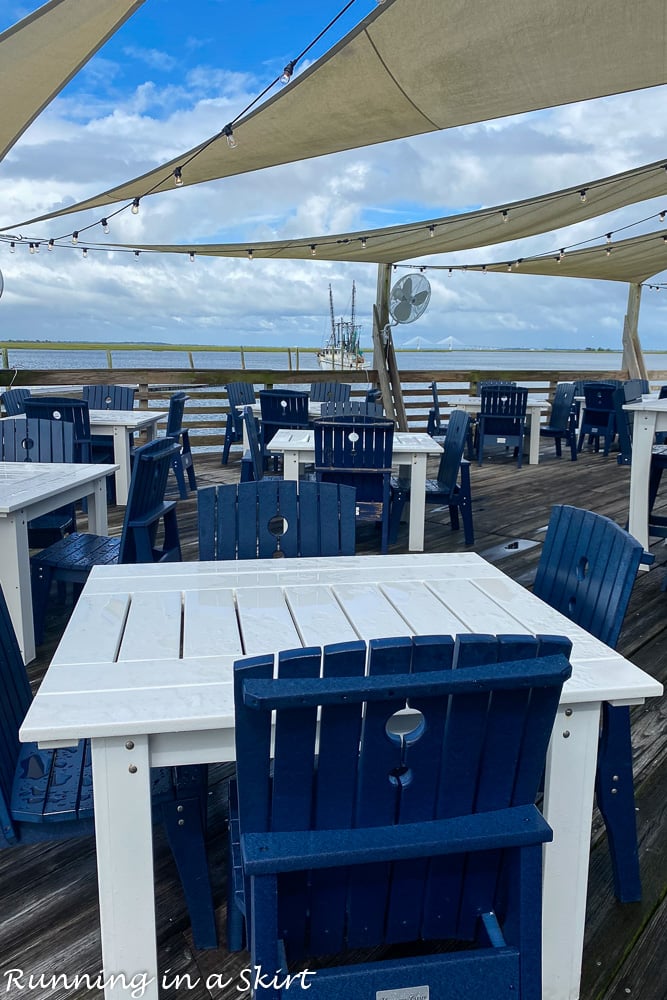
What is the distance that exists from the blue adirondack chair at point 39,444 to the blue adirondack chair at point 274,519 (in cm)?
182

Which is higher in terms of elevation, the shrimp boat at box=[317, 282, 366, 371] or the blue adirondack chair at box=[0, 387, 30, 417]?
the shrimp boat at box=[317, 282, 366, 371]

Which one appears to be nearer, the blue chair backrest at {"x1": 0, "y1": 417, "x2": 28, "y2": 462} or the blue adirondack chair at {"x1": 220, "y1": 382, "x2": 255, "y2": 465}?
the blue chair backrest at {"x1": 0, "y1": 417, "x2": 28, "y2": 462}

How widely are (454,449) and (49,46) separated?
9.94 feet

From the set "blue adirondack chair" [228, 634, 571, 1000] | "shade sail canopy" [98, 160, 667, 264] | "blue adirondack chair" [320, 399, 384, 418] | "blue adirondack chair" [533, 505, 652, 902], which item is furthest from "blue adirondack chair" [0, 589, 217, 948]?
"shade sail canopy" [98, 160, 667, 264]

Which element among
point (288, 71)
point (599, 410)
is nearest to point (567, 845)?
point (288, 71)

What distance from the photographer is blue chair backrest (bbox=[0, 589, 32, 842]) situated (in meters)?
1.30

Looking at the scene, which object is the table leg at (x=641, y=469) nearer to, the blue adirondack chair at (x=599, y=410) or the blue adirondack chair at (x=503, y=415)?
the blue adirondack chair at (x=503, y=415)

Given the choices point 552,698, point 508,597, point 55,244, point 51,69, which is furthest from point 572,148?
point 552,698

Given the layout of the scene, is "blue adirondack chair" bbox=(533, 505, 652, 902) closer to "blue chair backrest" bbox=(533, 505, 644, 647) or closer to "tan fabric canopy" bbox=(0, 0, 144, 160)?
"blue chair backrest" bbox=(533, 505, 644, 647)

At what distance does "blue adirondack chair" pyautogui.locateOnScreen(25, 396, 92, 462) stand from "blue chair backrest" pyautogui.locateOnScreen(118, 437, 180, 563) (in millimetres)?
1948

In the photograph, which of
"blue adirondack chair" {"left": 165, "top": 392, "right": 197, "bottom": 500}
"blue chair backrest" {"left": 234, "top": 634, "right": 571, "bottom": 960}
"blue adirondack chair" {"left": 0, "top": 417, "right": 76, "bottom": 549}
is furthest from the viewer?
"blue adirondack chair" {"left": 165, "top": 392, "right": 197, "bottom": 500}

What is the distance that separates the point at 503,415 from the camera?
7660 millimetres

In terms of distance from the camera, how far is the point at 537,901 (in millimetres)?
962

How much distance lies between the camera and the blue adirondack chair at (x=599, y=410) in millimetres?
8031
